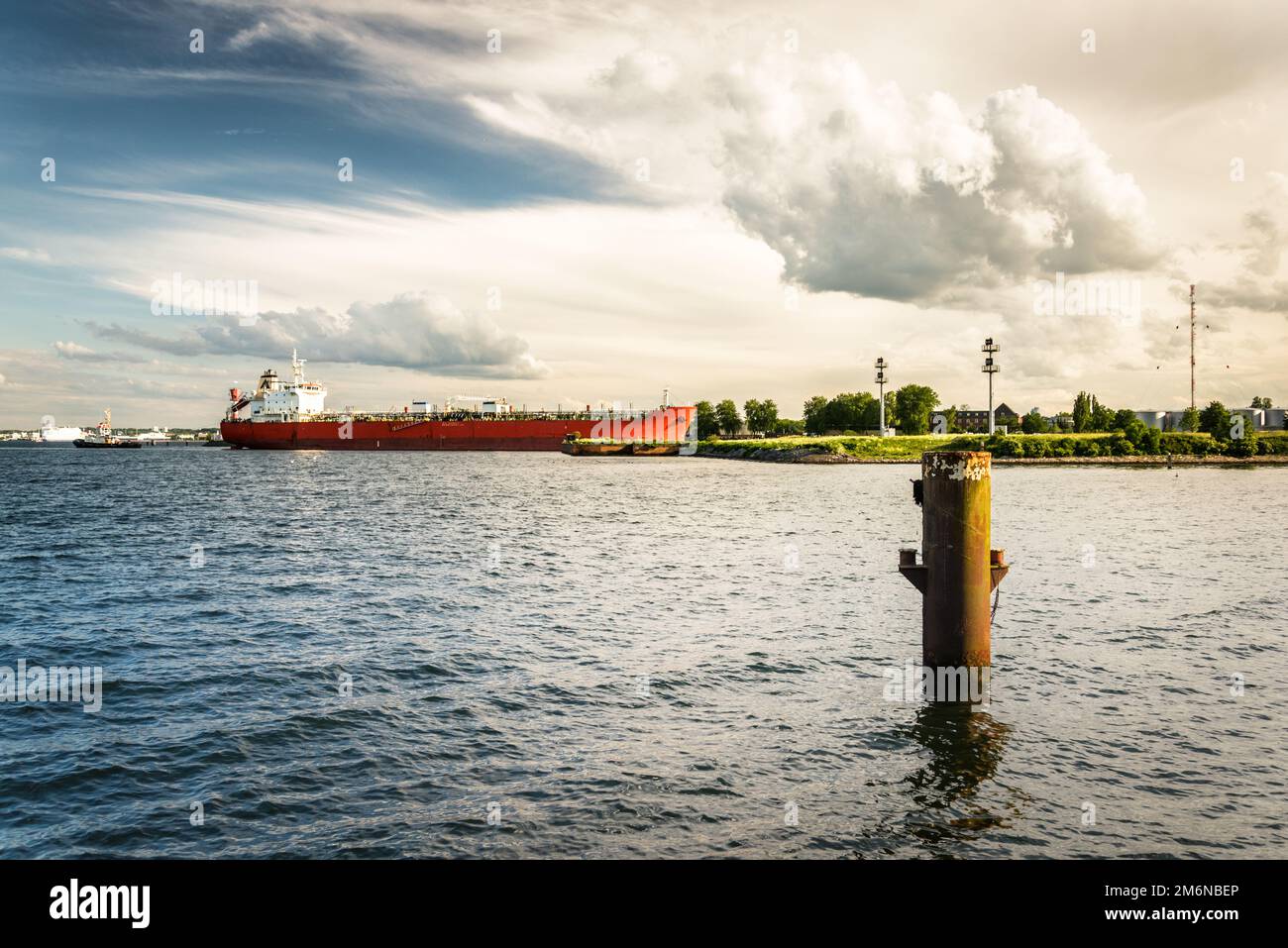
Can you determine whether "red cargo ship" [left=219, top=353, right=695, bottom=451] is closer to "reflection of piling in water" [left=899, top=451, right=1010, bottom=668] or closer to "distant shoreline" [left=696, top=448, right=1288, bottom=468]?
"distant shoreline" [left=696, top=448, right=1288, bottom=468]

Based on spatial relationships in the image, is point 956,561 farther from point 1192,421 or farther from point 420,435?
point 1192,421

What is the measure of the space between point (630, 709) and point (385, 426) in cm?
16962

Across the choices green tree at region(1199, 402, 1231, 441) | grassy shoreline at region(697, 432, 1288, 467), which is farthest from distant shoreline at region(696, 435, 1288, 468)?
green tree at region(1199, 402, 1231, 441)

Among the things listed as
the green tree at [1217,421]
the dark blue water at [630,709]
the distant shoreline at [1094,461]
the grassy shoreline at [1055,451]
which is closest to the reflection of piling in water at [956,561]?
the dark blue water at [630,709]

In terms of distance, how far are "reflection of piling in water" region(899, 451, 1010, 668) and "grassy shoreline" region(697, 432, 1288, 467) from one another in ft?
458

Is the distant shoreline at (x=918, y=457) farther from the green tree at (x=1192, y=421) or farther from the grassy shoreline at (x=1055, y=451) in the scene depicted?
the green tree at (x=1192, y=421)

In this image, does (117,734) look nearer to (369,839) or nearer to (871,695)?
(369,839)

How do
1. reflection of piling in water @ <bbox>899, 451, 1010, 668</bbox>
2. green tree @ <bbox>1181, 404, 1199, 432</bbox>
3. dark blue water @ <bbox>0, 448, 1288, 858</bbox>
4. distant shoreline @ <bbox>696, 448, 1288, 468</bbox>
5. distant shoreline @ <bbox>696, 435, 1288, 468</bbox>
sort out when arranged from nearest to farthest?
dark blue water @ <bbox>0, 448, 1288, 858</bbox>, reflection of piling in water @ <bbox>899, 451, 1010, 668</bbox>, distant shoreline @ <bbox>696, 448, 1288, 468</bbox>, distant shoreline @ <bbox>696, 435, 1288, 468</bbox>, green tree @ <bbox>1181, 404, 1199, 432</bbox>

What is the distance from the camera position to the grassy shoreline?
5965 inches

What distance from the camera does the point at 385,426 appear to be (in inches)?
6860

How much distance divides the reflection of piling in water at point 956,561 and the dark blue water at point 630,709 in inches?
57.4

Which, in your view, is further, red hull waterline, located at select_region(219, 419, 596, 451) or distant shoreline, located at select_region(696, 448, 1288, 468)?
red hull waterline, located at select_region(219, 419, 596, 451)

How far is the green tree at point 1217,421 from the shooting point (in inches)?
6777
